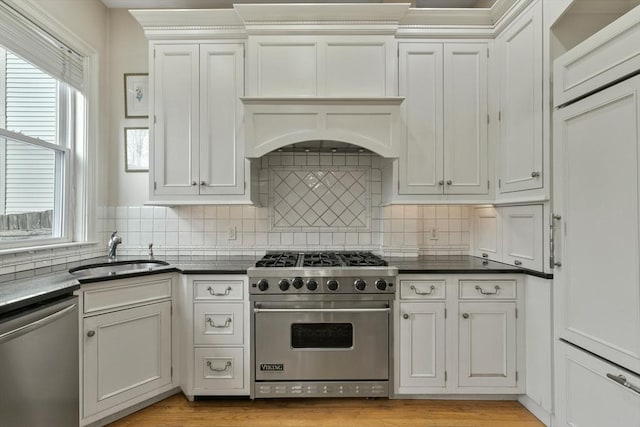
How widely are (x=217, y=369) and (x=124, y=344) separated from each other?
600 millimetres

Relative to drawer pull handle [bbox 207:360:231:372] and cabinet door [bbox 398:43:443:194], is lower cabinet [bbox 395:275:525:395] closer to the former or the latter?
cabinet door [bbox 398:43:443:194]

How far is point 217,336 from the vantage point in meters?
2.26

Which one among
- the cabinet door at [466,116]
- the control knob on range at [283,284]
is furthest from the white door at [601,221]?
the control knob on range at [283,284]

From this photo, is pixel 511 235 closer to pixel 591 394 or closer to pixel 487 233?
pixel 487 233

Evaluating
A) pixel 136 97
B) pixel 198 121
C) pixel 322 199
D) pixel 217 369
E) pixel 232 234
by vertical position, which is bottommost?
pixel 217 369

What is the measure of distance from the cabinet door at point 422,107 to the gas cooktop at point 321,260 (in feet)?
1.96

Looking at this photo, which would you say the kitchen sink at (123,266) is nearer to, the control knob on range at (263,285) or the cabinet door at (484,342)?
the control knob on range at (263,285)

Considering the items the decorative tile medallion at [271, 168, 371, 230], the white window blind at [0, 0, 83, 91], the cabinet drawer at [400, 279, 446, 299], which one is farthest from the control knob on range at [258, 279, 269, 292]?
the white window blind at [0, 0, 83, 91]

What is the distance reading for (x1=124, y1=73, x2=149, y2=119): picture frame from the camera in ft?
9.62

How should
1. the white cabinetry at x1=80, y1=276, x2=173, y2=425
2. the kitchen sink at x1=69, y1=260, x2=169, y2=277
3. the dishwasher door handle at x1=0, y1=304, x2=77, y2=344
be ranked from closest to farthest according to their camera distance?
the dishwasher door handle at x1=0, y1=304, x2=77, y2=344
the white cabinetry at x1=80, y1=276, x2=173, y2=425
the kitchen sink at x1=69, y1=260, x2=169, y2=277

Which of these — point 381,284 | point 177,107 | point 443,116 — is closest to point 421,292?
point 381,284

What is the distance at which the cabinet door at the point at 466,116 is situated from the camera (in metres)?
2.52

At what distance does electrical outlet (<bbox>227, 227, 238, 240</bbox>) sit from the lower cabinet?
1464 mm

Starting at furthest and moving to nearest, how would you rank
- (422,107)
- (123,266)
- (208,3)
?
1. (208,3)
2. (123,266)
3. (422,107)
